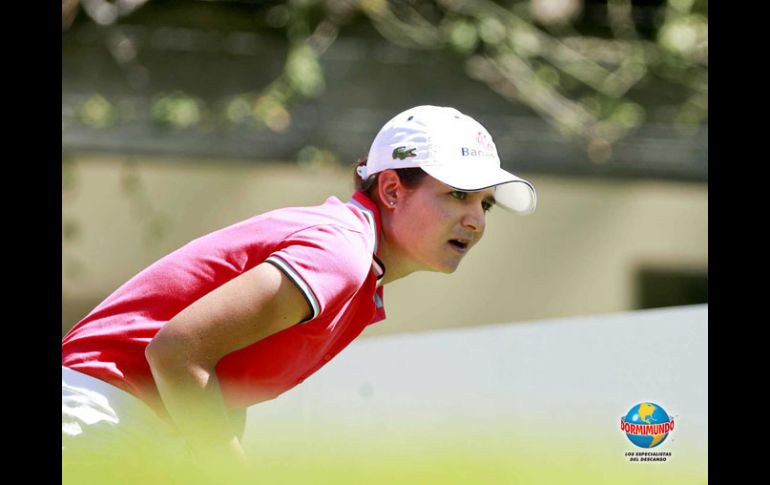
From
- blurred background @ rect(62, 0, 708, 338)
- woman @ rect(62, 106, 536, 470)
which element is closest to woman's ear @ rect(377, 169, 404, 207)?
woman @ rect(62, 106, 536, 470)

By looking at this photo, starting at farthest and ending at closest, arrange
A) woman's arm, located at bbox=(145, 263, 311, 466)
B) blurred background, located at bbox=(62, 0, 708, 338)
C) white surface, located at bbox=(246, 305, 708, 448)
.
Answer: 1. blurred background, located at bbox=(62, 0, 708, 338)
2. white surface, located at bbox=(246, 305, 708, 448)
3. woman's arm, located at bbox=(145, 263, 311, 466)

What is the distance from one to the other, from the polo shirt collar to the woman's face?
25 millimetres

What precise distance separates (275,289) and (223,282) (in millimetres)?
175

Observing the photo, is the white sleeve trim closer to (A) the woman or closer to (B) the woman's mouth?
(A) the woman

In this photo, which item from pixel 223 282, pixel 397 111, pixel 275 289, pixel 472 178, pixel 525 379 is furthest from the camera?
pixel 397 111

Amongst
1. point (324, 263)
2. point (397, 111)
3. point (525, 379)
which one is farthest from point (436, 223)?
point (397, 111)

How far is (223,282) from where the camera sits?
1.80 meters

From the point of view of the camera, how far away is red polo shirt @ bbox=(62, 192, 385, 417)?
5.79 feet

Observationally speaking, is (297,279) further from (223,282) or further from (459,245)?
(459,245)

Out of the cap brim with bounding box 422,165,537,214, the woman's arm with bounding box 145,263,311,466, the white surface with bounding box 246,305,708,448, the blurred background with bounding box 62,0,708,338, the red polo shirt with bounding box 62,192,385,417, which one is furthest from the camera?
the blurred background with bounding box 62,0,708,338

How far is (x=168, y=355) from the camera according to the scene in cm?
168

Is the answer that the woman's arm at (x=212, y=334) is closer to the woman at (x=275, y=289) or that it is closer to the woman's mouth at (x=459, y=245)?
the woman at (x=275, y=289)

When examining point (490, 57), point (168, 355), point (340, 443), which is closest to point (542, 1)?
point (490, 57)
